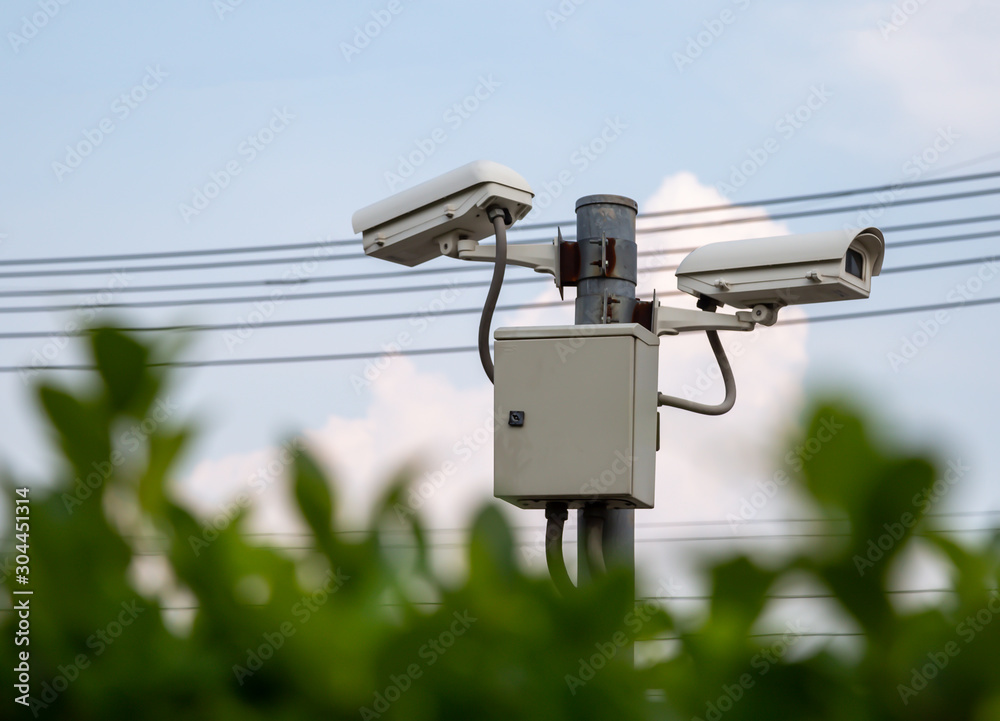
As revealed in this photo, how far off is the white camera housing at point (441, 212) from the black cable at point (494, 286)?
0.03m

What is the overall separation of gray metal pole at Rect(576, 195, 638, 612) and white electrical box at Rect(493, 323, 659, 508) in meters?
0.18

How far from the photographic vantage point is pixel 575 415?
3.39 m

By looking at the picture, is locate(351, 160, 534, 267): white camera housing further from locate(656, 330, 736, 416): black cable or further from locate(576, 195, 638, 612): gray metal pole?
locate(656, 330, 736, 416): black cable

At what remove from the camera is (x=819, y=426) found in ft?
2.27

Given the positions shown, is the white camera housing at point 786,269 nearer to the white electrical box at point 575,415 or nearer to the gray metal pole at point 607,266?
the gray metal pole at point 607,266

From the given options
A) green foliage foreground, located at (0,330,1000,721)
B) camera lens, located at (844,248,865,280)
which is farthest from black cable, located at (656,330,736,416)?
green foliage foreground, located at (0,330,1000,721)

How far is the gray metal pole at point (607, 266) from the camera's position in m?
3.59

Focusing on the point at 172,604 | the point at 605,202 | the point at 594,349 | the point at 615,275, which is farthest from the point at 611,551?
the point at 172,604

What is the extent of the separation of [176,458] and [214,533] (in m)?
0.07

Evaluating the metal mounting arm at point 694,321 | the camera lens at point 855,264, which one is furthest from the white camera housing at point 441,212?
the camera lens at point 855,264

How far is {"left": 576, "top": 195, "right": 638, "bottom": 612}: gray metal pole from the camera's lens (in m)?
3.59

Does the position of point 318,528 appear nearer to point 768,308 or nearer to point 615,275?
point 615,275

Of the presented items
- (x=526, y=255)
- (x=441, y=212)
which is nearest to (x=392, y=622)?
(x=441, y=212)

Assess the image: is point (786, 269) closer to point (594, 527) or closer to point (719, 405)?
point (719, 405)
